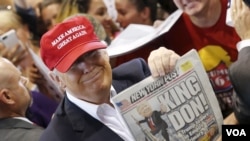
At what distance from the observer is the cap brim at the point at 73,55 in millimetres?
1153

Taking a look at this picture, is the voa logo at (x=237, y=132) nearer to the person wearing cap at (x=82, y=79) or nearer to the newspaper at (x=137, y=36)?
the person wearing cap at (x=82, y=79)

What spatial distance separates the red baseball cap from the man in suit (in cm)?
36

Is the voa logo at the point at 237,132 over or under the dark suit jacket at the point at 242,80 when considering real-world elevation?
under

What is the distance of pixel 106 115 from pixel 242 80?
40cm

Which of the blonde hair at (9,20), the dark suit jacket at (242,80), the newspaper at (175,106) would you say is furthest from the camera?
the blonde hair at (9,20)

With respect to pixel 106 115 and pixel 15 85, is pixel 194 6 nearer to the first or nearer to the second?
pixel 106 115

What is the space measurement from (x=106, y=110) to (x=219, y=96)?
46cm

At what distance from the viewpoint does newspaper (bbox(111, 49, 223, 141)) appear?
1.07 metres

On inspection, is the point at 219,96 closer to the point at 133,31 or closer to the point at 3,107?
the point at 133,31

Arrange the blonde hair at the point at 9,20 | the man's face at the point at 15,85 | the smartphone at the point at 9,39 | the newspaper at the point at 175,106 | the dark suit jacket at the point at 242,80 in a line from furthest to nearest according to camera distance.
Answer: the blonde hair at the point at 9,20
the smartphone at the point at 9,39
the man's face at the point at 15,85
the newspaper at the point at 175,106
the dark suit jacket at the point at 242,80

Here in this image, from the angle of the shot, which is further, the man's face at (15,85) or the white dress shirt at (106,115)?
the man's face at (15,85)

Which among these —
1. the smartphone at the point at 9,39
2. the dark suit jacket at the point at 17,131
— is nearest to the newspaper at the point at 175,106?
the dark suit jacket at the point at 17,131

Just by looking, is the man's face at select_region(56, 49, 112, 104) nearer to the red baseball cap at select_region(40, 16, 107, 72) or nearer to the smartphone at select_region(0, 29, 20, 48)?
the red baseball cap at select_region(40, 16, 107, 72)

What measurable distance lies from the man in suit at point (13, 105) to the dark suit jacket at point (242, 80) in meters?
0.69
